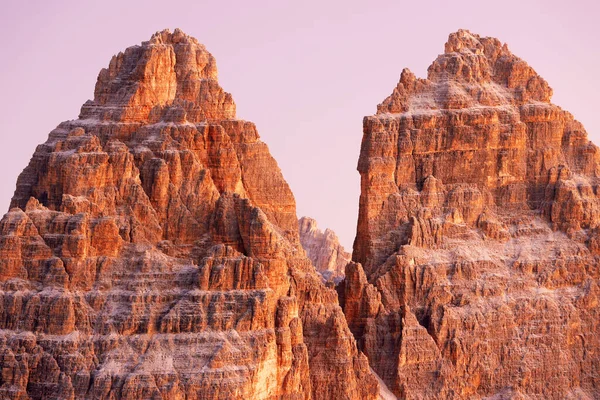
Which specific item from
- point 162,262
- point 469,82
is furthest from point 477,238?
point 162,262

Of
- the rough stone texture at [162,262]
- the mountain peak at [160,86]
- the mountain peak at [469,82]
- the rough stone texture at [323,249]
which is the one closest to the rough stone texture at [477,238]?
the mountain peak at [469,82]

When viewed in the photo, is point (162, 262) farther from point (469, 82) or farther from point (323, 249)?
point (323, 249)

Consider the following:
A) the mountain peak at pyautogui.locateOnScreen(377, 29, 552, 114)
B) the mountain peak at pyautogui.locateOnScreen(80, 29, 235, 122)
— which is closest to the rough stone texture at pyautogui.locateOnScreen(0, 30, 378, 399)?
the mountain peak at pyautogui.locateOnScreen(80, 29, 235, 122)

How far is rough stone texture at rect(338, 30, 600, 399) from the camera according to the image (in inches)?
5349

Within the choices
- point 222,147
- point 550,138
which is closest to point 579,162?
point 550,138

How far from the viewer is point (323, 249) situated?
6545 inches

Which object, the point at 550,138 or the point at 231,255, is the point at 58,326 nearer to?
the point at 231,255

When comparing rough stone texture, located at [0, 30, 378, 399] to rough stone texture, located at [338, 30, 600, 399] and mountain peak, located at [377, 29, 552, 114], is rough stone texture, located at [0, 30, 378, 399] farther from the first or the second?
mountain peak, located at [377, 29, 552, 114]

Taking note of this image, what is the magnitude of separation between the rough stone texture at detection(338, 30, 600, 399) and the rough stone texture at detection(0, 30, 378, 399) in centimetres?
467

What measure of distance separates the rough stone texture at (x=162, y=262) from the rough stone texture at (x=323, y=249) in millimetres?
28426

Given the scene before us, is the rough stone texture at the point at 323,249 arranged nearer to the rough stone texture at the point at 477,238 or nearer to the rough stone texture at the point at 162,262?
the rough stone texture at the point at 477,238

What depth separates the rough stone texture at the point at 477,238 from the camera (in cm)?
13588

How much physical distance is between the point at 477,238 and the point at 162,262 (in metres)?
20.4

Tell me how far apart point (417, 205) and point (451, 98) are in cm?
561
